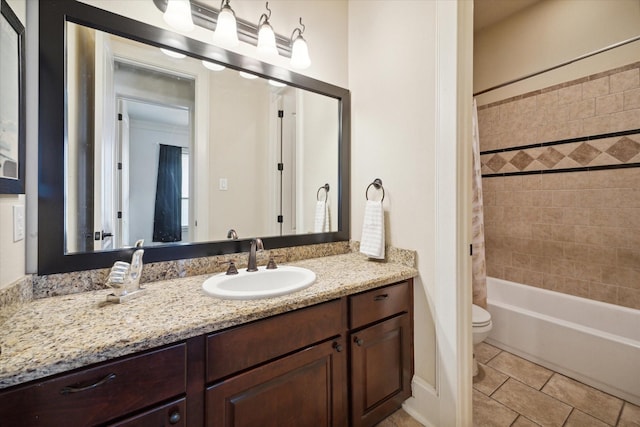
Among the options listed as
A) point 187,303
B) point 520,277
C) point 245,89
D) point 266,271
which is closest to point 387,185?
point 266,271

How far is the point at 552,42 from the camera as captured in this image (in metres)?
2.11

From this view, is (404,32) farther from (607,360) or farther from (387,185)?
(607,360)

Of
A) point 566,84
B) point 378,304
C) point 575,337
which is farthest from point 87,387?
point 566,84

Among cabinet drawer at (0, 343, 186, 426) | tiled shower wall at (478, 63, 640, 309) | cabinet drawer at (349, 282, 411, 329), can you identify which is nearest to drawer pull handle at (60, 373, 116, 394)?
cabinet drawer at (0, 343, 186, 426)

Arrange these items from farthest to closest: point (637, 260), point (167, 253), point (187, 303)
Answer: point (637, 260)
point (167, 253)
point (187, 303)

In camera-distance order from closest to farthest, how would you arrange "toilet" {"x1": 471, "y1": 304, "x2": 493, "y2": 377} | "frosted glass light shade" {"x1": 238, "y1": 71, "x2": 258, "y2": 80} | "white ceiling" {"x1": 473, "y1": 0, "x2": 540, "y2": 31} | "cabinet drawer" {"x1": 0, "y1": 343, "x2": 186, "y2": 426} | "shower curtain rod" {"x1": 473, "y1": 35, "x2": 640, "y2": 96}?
1. "cabinet drawer" {"x1": 0, "y1": 343, "x2": 186, "y2": 426}
2. "frosted glass light shade" {"x1": 238, "y1": 71, "x2": 258, "y2": 80}
3. "toilet" {"x1": 471, "y1": 304, "x2": 493, "y2": 377}
4. "shower curtain rod" {"x1": 473, "y1": 35, "x2": 640, "y2": 96}
5. "white ceiling" {"x1": 473, "y1": 0, "x2": 540, "y2": 31}

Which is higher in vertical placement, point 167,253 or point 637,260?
point 167,253

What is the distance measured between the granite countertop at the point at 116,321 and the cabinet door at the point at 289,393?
0.20 metres

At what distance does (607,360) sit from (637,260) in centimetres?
74

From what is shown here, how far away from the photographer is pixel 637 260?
176 centimetres

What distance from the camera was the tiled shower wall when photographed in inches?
70.4

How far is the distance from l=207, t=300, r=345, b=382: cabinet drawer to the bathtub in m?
1.64

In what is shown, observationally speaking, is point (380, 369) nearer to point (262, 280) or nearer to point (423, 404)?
point (423, 404)

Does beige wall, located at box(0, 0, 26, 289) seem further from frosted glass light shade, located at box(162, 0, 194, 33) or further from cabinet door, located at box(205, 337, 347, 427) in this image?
cabinet door, located at box(205, 337, 347, 427)
